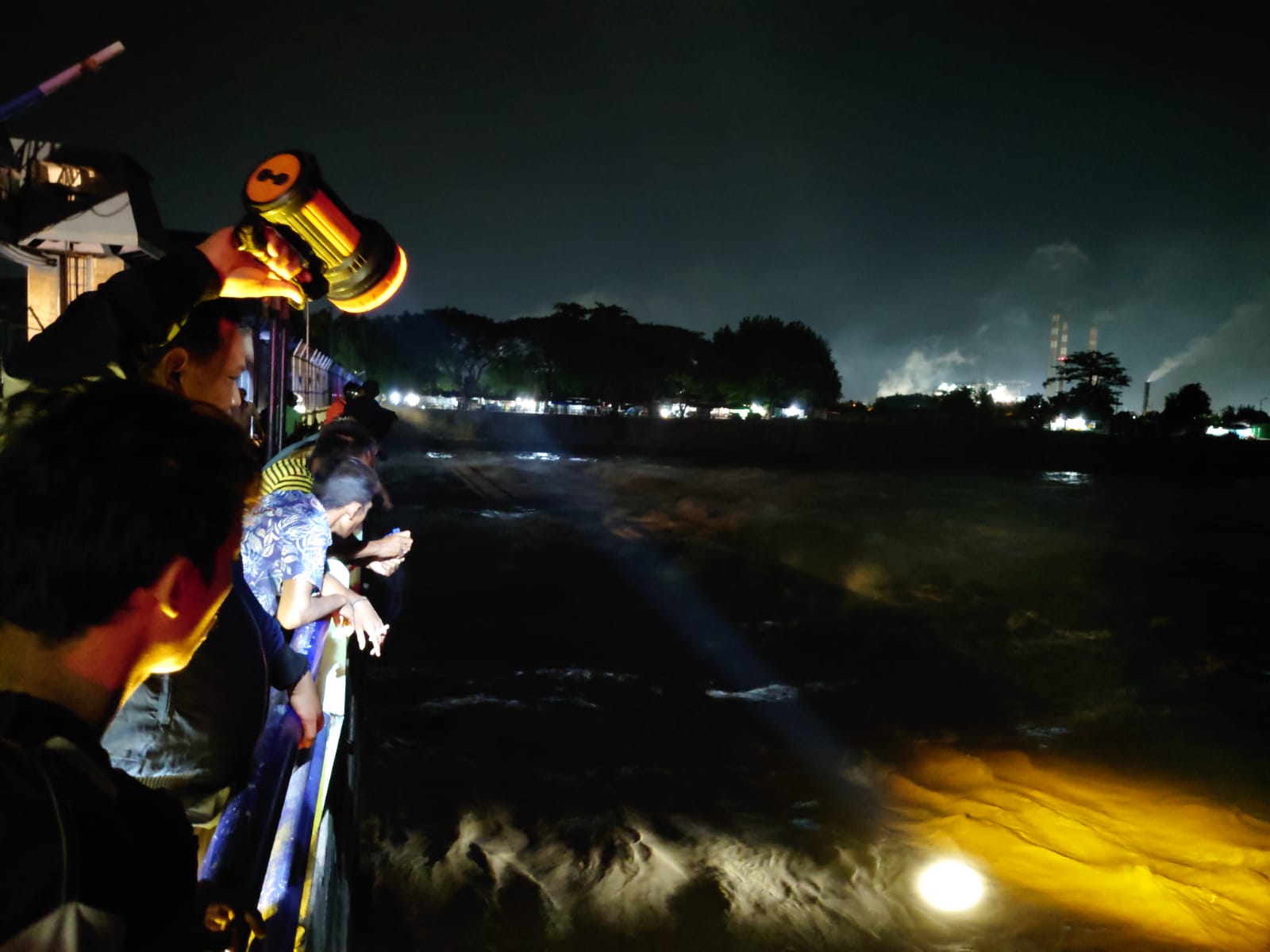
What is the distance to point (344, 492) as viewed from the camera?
10.2 feet

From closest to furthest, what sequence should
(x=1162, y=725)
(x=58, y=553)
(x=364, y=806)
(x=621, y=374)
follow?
(x=58, y=553), (x=364, y=806), (x=1162, y=725), (x=621, y=374)

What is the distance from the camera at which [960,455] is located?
35.5m

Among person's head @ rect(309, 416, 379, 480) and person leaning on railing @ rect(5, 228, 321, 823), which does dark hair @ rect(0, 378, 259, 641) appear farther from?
person's head @ rect(309, 416, 379, 480)

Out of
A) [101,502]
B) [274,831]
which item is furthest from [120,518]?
[274,831]

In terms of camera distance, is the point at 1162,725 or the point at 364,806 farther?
the point at 1162,725

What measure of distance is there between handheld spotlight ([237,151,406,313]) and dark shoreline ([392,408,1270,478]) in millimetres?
28630

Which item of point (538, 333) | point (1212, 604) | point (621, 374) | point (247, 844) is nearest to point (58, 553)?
point (247, 844)

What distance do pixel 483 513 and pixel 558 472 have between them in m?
8.76

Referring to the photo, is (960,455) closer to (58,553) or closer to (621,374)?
(621,374)

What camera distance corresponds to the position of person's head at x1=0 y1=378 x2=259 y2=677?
858 millimetres

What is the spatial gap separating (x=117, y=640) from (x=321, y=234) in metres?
1.63

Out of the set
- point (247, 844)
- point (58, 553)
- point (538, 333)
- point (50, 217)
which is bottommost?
point (247, 844)

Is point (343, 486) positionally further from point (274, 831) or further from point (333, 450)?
point (274, 831)

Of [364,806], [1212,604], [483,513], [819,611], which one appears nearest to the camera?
[364,806]
